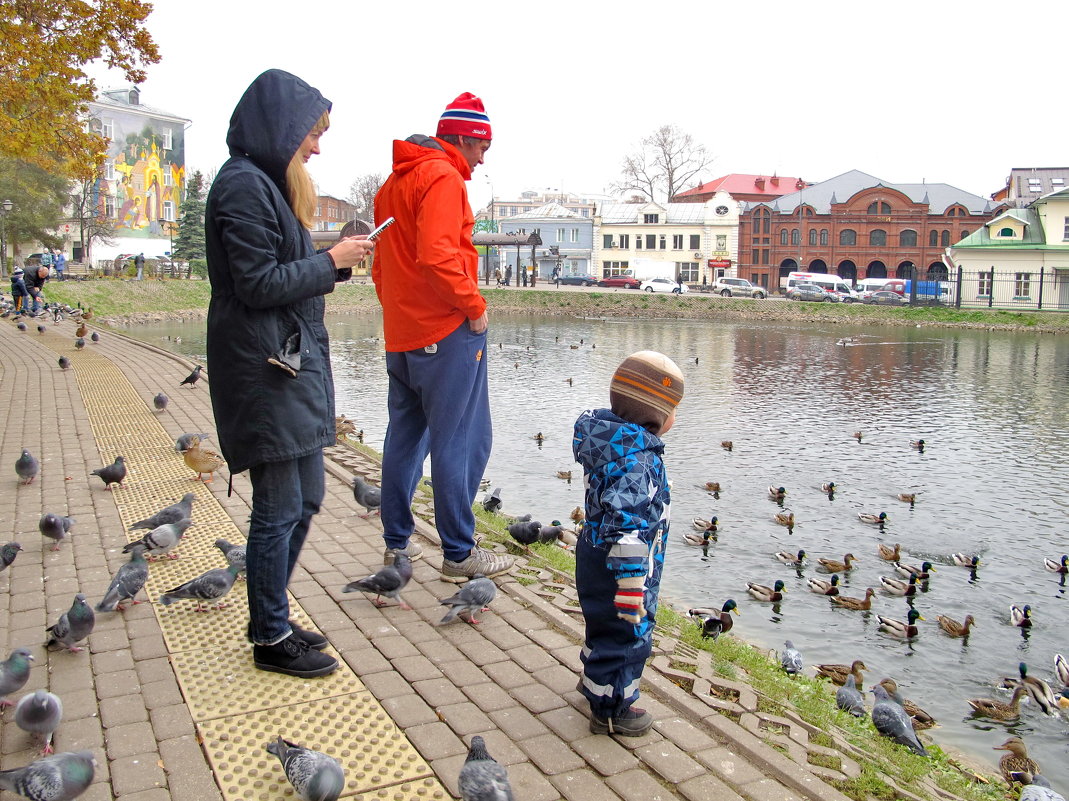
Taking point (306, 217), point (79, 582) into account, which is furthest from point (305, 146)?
point (79, 582)

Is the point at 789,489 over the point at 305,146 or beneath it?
beneath

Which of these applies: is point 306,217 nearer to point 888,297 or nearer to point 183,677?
point 183,677

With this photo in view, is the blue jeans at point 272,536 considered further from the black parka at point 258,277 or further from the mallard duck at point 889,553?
the mallard duck at point 889,553

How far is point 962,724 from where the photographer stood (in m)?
6.34

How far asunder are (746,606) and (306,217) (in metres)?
5.97

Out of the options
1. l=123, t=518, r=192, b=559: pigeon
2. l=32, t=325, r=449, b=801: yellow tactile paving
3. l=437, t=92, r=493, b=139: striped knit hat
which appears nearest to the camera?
l=32, t=325, r=449, b=801: yellow tactile paving

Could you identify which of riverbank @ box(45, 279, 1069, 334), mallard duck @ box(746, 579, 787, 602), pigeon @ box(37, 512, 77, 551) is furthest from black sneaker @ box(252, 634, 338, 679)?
riverbank @ box(45, 279, 1069, 334)

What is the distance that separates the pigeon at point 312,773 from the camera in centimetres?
291

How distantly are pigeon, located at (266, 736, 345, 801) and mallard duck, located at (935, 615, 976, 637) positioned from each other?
6680 millimetres

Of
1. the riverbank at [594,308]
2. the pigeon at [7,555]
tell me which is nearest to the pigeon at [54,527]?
the pigeon at [7,555]

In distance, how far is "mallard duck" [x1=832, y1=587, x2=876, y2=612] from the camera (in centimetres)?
830

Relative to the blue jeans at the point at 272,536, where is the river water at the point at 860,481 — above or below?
below

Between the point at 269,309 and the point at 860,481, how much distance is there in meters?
11.2

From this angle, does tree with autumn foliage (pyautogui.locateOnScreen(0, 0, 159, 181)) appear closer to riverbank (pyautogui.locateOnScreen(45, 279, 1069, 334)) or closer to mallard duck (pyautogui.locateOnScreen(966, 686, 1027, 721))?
mallard duck (pyautogui.locateOnScreen(966, 686, 1027, 721))
